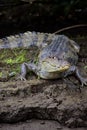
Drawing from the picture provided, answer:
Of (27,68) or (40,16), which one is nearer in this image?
(27,68)

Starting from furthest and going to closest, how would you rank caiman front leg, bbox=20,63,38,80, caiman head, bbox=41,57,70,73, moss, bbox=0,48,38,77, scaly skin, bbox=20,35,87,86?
moss, bbox=0,48,38,77 → caiman front leg, bbox=20,63,38,80 → scaly skin, bbox=20,35,87,86 → caiman head, bbox=41,57,70,73

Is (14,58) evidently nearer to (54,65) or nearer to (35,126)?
(54,65)

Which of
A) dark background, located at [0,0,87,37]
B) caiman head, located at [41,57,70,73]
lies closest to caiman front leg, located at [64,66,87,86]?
caiman head, located at [41,57,70,73]

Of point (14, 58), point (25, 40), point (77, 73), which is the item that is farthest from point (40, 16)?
point (77, 73)

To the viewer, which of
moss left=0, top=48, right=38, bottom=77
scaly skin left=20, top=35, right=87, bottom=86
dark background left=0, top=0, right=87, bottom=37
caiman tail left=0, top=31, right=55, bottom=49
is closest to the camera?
scaly skin left=20, top=35, right=87, bottom=86

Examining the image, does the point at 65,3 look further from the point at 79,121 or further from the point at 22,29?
the point at 79,121

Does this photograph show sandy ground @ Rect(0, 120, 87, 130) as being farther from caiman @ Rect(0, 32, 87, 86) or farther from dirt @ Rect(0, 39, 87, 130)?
caiman @ Rect(0, 32, 87, 86)

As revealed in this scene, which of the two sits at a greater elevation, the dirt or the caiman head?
the caiman head

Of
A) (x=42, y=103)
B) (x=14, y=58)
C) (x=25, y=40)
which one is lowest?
(x=42, y=103)
